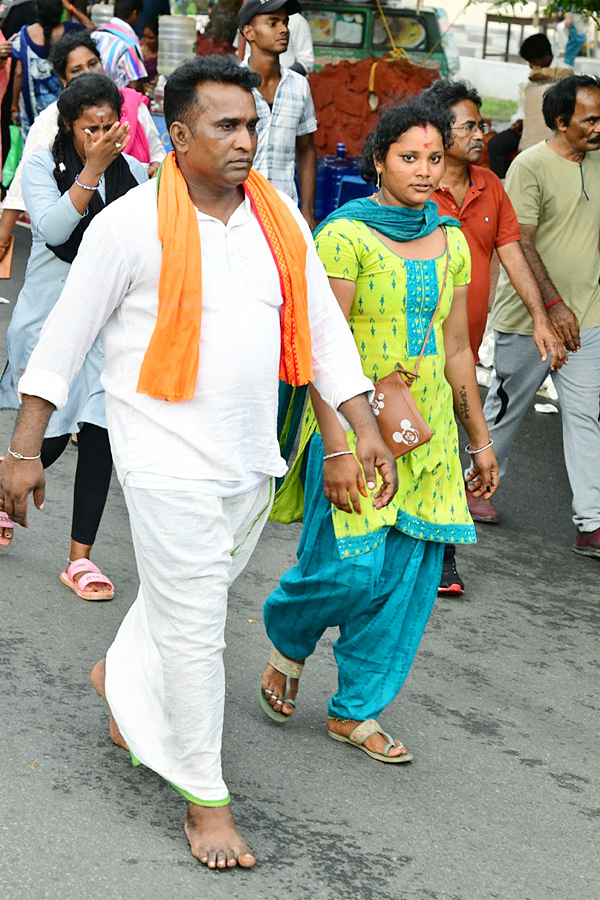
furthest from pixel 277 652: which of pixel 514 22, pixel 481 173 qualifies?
pixel 514 22

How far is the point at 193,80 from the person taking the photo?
3.07 m

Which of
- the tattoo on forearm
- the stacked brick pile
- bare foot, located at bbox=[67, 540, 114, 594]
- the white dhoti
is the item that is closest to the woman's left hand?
the tattoo on forearm

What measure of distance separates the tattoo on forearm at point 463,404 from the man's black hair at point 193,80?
1.37m

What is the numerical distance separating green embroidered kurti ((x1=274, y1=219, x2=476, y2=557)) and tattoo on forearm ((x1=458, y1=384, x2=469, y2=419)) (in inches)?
7.4

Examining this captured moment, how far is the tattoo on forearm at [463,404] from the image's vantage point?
13.5 feet

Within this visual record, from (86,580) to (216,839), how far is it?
1853 millimetres

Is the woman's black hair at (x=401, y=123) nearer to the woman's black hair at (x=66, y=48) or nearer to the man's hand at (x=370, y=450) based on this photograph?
the man's hand at (x=370, y=450)

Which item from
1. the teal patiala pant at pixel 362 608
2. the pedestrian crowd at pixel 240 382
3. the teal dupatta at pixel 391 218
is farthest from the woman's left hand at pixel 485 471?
the teal dupatta at pixel 391 218

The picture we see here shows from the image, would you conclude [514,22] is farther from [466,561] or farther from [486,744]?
[486,744]

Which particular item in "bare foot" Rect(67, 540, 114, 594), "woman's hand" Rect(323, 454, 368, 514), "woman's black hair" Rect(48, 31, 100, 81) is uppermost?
"woman's black hair" Rect(48, 31, 100, 81)

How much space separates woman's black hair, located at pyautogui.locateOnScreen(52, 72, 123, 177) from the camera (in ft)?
15.1

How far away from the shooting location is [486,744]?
4.03 meters

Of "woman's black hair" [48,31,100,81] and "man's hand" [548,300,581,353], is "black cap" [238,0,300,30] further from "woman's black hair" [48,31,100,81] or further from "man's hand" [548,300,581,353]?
"man's hand" [548,300,581,353]

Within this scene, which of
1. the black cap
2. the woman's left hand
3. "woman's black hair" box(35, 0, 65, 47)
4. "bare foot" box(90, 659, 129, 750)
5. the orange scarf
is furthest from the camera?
"woman's black hair" box(35, 0, 65, 47)
